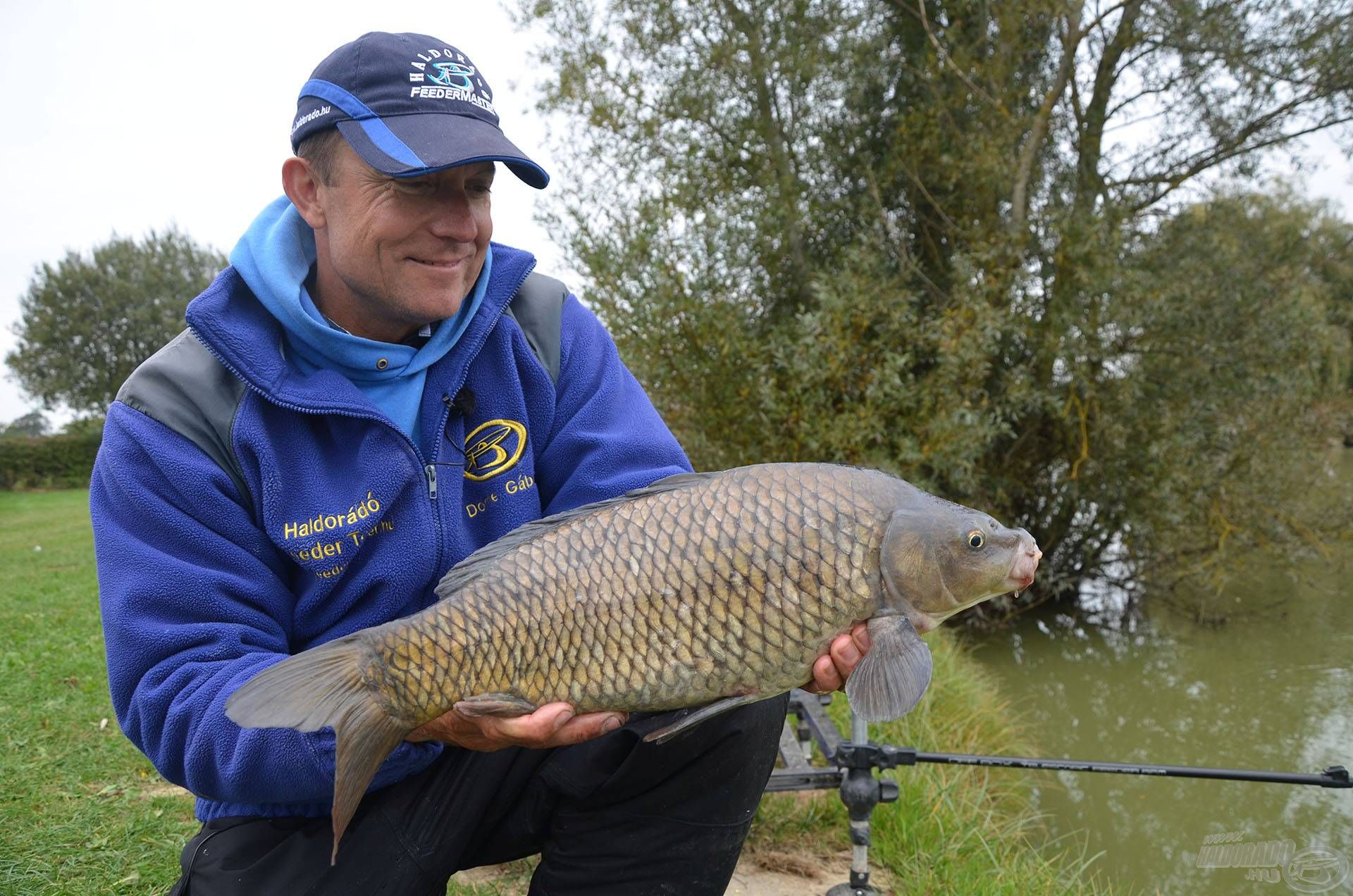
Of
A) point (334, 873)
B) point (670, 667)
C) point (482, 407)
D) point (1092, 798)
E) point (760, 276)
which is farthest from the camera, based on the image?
point (760, 276)

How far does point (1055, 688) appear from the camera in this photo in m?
4.97

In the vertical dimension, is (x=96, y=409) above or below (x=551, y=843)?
above

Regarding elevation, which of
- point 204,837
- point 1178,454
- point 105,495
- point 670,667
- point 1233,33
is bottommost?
point 1178,454

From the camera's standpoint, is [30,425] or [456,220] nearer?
[456,220]

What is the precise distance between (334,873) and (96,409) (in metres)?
24.8

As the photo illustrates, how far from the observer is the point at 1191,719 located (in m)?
4.45

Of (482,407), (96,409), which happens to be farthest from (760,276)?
(96,409)

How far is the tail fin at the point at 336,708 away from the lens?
1.16 metres

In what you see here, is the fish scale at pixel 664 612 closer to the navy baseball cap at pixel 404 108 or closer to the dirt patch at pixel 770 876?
the navy baseball cap at pixel 404 108

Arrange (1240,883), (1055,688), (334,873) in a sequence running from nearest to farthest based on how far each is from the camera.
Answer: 1. (334,873)
2. (1240,883)
3. (1055,688)

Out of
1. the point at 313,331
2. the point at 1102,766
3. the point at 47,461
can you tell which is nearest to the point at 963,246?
the point at 1102,766

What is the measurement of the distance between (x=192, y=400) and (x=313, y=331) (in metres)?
0.20

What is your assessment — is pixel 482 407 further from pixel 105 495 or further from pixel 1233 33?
pixel 1233 33

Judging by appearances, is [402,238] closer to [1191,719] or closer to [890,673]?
[890,673]
